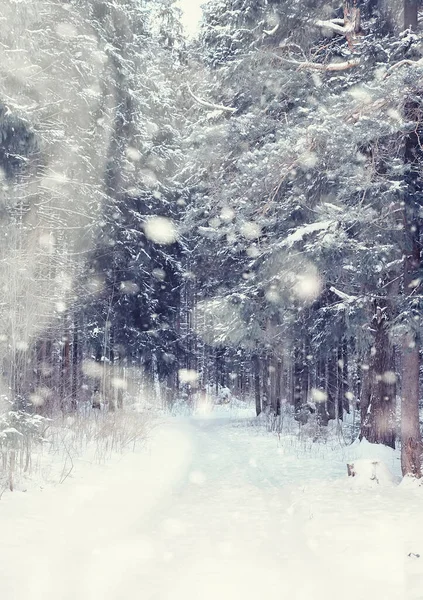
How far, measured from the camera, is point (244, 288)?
10.5 metres

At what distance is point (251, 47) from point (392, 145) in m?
3.53

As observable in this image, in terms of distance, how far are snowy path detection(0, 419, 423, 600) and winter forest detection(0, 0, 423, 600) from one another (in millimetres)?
32

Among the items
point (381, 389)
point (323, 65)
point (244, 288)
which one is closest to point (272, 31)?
point (323, 65)

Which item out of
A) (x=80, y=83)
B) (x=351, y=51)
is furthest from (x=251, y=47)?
(x=80, y=83)

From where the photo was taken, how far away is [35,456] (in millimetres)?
9445

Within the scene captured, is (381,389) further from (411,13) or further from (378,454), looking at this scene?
(411,13)

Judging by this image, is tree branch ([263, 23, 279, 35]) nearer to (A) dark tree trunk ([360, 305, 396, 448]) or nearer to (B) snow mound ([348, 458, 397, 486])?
(A) dark tree trunk ([360, 305, 396, 448])

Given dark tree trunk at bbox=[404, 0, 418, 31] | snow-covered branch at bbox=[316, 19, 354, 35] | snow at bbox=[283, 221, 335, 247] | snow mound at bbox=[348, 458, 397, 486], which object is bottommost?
snow mound at bbox=[348, 458, 397, 486]

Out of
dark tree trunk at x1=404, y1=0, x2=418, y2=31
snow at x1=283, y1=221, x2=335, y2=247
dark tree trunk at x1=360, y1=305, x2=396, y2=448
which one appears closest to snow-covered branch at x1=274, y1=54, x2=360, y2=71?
dark tree trunk at x1=404, y1=0, x2=418, y2=31

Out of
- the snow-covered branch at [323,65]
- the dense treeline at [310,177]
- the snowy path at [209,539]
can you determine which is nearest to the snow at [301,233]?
the dense treeline at [310,177]

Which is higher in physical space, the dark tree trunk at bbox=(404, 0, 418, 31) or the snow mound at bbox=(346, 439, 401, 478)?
the dark tree trunk at bbox=(404, 0, 418, 31)

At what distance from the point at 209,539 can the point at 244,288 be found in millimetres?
5505

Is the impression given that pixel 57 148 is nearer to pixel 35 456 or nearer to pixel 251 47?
pixel 251 47

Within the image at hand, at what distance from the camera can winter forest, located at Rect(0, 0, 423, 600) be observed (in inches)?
210
